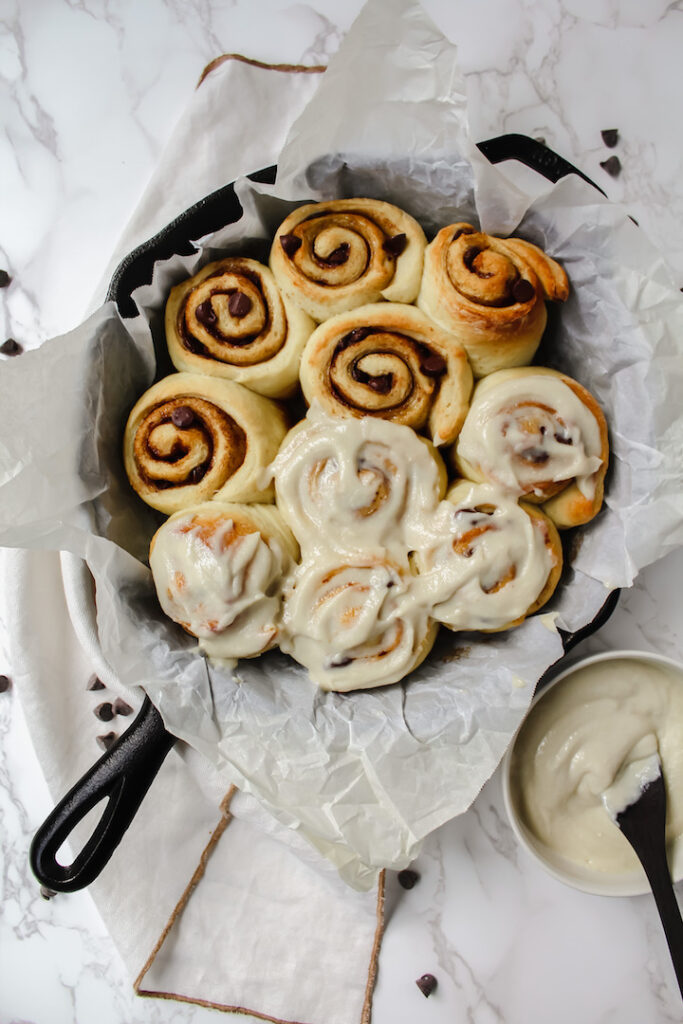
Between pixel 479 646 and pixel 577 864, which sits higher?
pixel 479 646

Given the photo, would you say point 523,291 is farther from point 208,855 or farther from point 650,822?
point 208,855

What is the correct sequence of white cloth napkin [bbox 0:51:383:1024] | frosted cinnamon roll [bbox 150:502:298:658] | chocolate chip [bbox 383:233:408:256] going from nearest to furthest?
1. frosted cinnamon roll [bbox 150:502:298:658]
2. chocolate chip [bbox 383:233:408:256]
3. white cloth napkin [bbox 0:51:383:1024]

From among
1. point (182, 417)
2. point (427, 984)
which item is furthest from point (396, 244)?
point (427, 984)

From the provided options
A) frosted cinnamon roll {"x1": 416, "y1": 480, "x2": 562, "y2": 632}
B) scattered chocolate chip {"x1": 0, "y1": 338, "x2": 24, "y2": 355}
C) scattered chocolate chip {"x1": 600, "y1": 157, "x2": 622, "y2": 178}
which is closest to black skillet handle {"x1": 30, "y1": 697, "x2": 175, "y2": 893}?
frosted cinnamon roll {"x1": 416, "y1": 480, "x2": 562, "y2": 632}

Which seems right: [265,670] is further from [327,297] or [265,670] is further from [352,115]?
[352,115]

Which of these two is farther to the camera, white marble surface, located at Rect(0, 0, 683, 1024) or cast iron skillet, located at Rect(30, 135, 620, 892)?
white marble surface, located at Rect(0, 0, 683, 1024)

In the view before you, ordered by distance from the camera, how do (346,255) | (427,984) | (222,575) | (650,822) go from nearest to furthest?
(222,575) < (346,255) < (650,822) < (427,984)

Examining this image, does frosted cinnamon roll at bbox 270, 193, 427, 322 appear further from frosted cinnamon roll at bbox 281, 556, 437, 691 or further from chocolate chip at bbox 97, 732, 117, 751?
chocolate chip at bbox 97, 732, 117, 751
